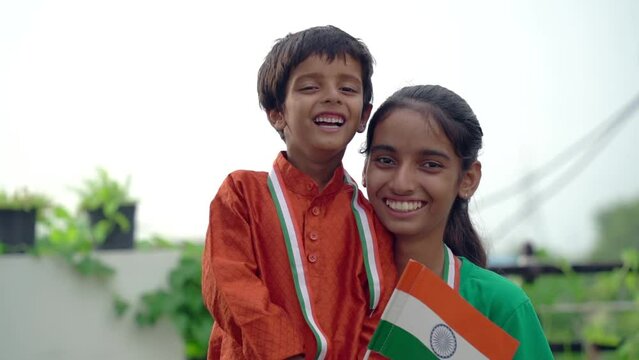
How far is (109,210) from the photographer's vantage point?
15.9ft

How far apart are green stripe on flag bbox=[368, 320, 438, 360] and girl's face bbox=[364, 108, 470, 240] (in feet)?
0.84

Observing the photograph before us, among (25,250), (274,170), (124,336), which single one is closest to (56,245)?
(25,250)


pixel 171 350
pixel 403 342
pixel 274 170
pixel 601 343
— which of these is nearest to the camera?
pixel 403 342

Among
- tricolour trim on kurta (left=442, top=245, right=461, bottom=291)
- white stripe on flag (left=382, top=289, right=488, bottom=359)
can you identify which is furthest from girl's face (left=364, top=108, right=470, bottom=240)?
white stripe on flag (left=382, top=289, right=488, bottom=359)

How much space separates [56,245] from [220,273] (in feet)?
9.31

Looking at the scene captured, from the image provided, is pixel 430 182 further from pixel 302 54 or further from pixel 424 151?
pixel 302 54

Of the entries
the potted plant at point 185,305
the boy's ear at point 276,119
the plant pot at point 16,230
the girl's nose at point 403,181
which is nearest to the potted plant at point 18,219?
the plant pot at point 16,230

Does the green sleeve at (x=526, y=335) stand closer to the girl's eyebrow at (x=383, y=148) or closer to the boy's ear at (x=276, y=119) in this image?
the girl's eyebrow at (x=383, y=148)

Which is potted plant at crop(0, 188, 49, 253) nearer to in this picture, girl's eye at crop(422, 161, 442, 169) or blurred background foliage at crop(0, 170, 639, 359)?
blurred background foliage at crop(0, 170, 639, 359)

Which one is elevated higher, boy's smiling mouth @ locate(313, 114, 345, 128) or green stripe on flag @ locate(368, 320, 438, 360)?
boy's smiling mouth @ locate(313, 114, 345, 128)

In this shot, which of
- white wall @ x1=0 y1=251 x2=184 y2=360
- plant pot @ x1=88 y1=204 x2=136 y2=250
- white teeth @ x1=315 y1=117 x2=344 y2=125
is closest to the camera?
white teeth @ x1=315 y1=117 x2=344 y2=125

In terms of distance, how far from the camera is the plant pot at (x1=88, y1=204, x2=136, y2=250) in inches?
191

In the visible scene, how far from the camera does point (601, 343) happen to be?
18.7ft

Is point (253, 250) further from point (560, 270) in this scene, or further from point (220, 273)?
point (560, 270)
